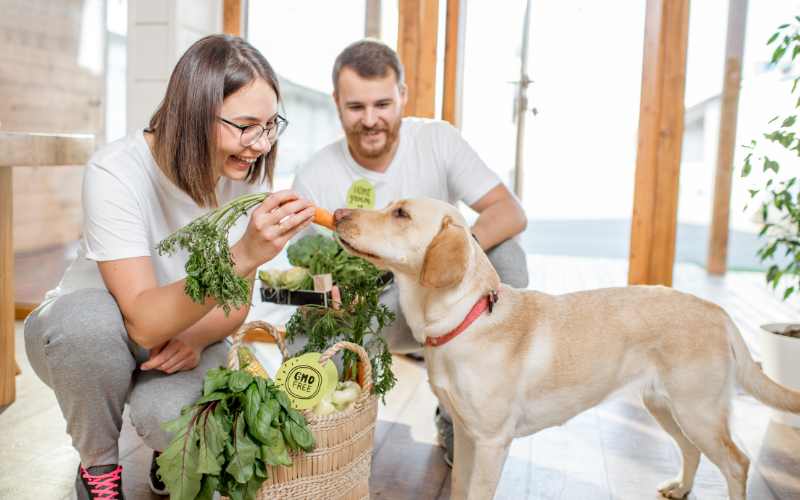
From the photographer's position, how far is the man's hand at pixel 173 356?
1.82m

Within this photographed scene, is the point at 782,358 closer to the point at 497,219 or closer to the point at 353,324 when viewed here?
the point at 497,219

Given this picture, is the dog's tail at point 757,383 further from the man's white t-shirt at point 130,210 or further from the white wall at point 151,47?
the white wall at point 151,47

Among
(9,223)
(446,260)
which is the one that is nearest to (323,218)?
(446,260)

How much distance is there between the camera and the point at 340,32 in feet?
13.4

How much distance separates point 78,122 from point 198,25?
1236mm

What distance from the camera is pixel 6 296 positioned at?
2836 mm

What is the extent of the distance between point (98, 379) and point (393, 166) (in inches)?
52.6

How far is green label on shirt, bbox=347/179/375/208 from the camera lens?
266 centimetres

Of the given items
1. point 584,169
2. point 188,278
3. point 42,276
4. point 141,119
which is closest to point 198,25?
point 141,119

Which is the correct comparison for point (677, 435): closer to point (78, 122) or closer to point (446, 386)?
point (446, 386)

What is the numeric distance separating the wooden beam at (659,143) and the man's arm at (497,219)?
1282mm

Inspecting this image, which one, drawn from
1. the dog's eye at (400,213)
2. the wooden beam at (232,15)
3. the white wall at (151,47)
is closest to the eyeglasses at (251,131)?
the dog's eye at (400,213)

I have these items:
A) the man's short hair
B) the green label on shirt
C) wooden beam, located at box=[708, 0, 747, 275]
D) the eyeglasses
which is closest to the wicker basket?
the eyeglasses

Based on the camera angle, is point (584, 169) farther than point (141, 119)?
Yes
